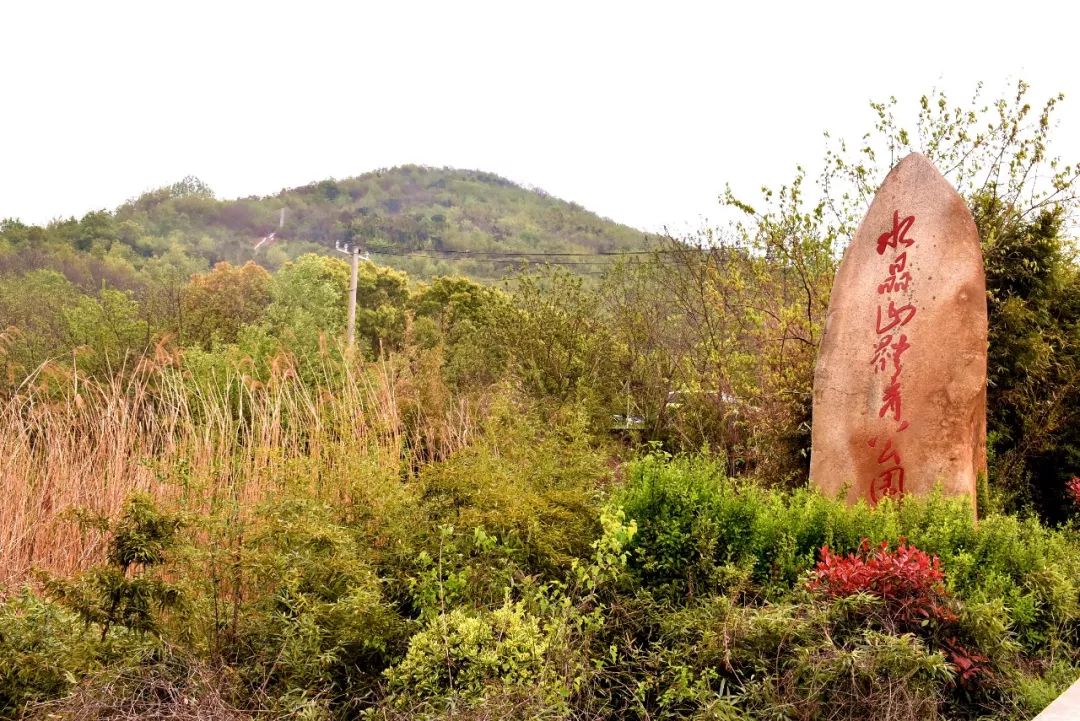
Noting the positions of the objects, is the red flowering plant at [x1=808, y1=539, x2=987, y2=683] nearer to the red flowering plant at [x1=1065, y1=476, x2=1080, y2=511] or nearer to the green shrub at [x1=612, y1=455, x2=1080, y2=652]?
the green shrub at [x1=612, y1=455, x2=1080, y2=652]

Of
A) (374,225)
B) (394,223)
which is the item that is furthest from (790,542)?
(394,223)

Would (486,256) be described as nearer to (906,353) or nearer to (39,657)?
(906,353)

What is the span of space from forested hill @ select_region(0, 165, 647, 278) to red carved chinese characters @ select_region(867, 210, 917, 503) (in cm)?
2524

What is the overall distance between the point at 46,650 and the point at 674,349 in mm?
7109

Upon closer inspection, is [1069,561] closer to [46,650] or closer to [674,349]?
[46,650]

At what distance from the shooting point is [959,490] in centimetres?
487

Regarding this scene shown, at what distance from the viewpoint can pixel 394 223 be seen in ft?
159

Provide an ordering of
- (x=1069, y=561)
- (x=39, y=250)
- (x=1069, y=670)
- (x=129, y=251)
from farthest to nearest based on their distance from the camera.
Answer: (x=129, y=251), (x=39, y=250), (x=1069, y=561), (x=1069, y=670)

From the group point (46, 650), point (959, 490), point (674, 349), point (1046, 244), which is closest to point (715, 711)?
point (46, 650)

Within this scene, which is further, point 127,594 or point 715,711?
point 127,594

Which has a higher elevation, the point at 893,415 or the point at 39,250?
the point at 39,250

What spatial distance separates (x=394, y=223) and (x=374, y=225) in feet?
3.89

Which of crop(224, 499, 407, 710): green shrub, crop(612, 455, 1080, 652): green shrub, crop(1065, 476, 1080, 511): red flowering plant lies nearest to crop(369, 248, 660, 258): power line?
crop(1065, 476, 1080, 511): red flowering plant

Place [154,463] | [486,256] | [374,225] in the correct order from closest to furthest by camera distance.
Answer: [154,463] → [486,256] → [374,225]
